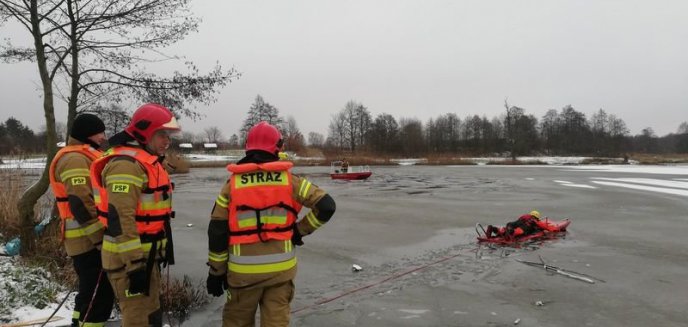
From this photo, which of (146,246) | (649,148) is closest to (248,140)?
(146,246)

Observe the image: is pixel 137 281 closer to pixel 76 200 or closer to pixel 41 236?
pixel 76 200

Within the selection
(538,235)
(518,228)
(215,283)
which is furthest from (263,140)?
(538,235)

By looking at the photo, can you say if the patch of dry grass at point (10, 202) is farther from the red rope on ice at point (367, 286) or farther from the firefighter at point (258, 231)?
the firefighter at point (258, 231)

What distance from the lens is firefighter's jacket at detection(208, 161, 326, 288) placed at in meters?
3.01

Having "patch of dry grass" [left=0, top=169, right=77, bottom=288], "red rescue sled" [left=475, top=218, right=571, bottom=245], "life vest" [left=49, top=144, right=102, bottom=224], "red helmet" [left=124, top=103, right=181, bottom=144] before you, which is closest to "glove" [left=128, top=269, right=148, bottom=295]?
"red helmet" [left=124, top=103, right=181, bottom=144]

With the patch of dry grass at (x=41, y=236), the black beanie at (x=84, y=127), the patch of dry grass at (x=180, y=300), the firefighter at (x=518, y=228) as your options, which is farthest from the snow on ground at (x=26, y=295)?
the firefighter at (x=518, y=228)

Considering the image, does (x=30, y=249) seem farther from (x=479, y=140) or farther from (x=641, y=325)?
(x=479, y=140)

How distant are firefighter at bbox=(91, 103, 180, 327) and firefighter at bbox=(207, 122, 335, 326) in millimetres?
372

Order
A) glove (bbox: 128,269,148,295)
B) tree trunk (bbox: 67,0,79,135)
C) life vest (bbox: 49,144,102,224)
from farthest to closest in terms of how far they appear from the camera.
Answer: tree trunk (bbox: 67,0,79,135) < life vest (bbox: 49,144,102,224) < glove (bbox: 128,269,148,295)

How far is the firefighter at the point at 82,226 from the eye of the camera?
11.5 feet

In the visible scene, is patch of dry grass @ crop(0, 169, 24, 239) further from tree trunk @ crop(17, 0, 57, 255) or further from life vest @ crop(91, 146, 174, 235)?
life vest @ crop(91, 146, 174, 235)

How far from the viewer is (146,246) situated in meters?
3.00

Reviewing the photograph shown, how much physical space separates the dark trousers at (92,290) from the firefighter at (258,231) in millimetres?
1048

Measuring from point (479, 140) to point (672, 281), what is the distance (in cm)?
9132
